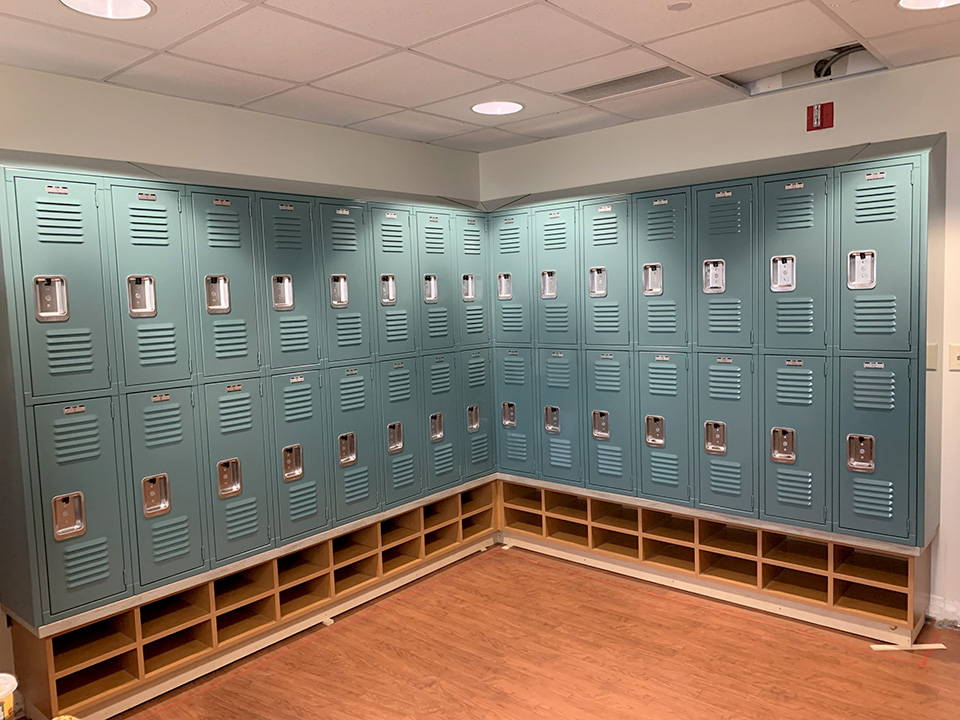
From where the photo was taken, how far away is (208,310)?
353 cm

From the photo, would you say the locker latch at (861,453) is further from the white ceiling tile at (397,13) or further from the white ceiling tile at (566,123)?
the white ceiling tile at (397,13)

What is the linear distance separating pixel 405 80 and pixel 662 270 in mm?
1776

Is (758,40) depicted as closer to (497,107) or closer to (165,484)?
(497,107)

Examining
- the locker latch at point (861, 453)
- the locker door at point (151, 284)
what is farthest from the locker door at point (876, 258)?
the locker door at point (151, 284)

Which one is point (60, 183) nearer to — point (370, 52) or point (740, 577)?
point (370, 52)

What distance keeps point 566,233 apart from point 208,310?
87.0 inches

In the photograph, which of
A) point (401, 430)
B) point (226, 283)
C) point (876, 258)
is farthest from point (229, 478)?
point (876, 258)

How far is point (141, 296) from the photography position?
130 inches

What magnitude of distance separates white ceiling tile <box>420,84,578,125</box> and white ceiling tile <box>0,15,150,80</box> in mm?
1538

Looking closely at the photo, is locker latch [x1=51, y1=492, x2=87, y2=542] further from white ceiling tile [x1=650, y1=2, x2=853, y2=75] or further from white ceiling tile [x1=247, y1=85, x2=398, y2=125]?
white ceiling tile [x1=650, y1=2, x2=853, y2=75]

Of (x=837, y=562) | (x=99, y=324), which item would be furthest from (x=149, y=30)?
(x=837, y=562)

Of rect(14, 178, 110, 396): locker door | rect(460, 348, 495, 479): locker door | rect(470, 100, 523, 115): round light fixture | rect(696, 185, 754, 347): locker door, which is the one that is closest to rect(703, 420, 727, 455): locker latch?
rect(696, 185, 754, 347): locker door

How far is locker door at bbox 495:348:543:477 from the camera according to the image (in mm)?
4949

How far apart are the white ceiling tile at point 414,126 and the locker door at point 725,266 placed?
1529mm
